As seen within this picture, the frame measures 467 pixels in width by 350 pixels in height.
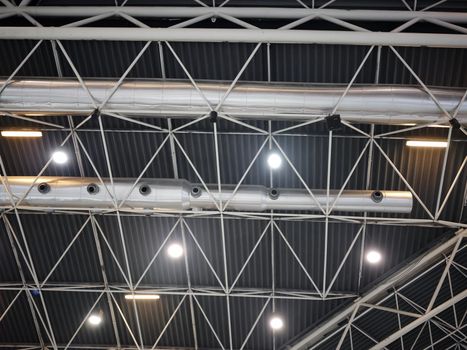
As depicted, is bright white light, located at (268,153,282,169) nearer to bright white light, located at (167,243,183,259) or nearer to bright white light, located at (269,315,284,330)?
bright white light, located at (167,243,183,259)

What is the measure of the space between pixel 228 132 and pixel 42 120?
6492 millimetres

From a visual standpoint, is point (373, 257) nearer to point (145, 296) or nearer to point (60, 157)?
point (145, 296)

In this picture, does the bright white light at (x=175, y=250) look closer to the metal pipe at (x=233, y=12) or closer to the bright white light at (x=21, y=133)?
the bright white light at (x=21, y=133)

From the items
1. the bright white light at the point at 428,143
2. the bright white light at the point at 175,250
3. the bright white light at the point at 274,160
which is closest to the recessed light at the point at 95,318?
the bright white light at the point at 175,250

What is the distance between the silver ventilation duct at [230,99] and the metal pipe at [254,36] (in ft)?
4.80

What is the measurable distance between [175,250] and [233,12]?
8680mm

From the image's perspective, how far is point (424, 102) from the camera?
12.0 m

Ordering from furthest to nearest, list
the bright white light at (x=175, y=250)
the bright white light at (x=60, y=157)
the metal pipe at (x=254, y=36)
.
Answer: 1. the bright white light at (x=175, y=250)
2. the bright white light at (x=60, y=157)
3. the metal pipe at (x=254, y=36)

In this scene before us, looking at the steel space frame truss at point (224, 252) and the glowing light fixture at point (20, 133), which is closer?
the steel space frame truss at point (224, 252)

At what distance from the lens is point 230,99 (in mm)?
12180

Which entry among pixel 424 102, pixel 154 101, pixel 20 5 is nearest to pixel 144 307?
pixel 154 101

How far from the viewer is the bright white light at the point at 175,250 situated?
15734 mm

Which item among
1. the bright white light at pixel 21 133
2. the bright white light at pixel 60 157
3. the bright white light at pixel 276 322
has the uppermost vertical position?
the bright white light at pixel 21 133

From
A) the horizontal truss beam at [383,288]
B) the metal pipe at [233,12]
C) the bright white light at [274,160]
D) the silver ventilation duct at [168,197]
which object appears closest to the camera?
the metal pipe at [233,12]
